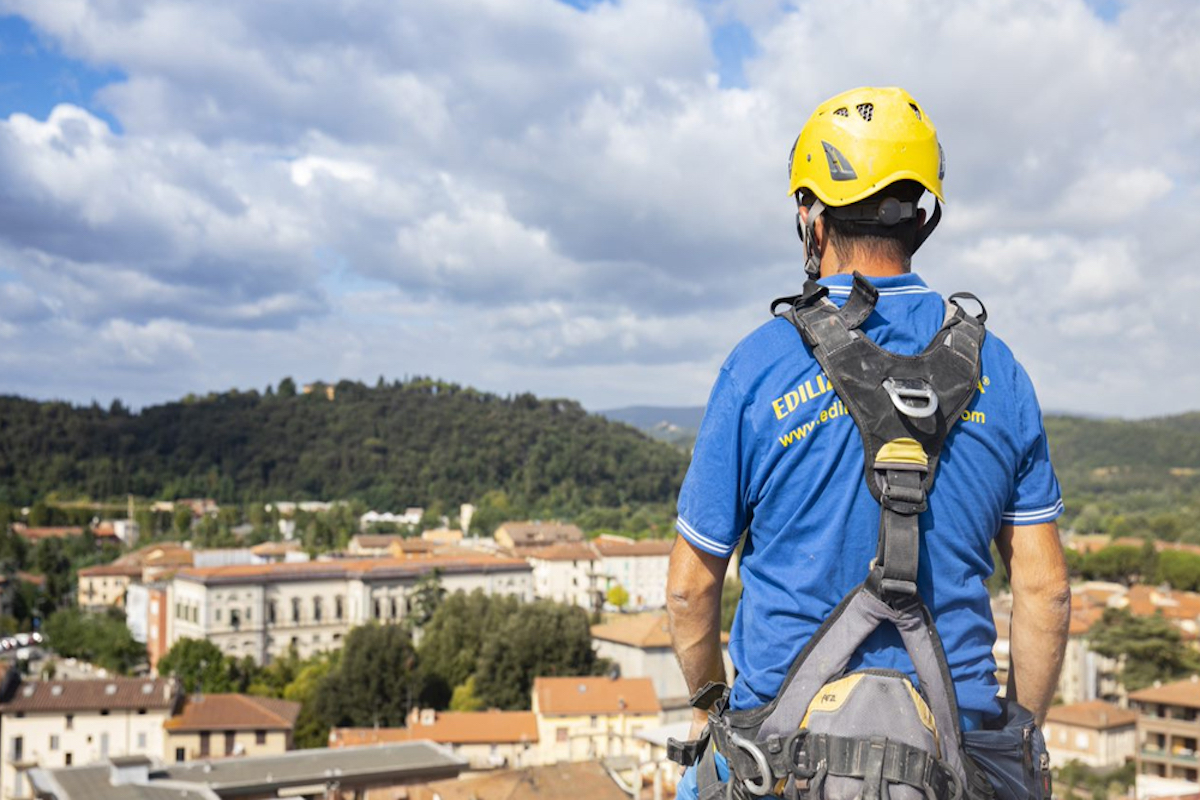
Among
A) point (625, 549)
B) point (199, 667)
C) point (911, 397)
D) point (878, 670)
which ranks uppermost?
point (911, 397)

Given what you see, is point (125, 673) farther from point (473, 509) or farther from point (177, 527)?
point (473, 509)

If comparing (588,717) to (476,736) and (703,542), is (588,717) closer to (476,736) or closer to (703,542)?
(476,736)

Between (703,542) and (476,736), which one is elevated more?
(703,542)

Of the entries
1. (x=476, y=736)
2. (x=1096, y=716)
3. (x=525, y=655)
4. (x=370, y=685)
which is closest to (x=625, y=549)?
(x=525, y=655)

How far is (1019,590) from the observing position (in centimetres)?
246

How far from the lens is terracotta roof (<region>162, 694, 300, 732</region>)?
127 ft

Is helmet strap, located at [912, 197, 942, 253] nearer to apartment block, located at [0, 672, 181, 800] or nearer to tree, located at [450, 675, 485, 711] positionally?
apartment block, located at [0, 672, 181, 800]

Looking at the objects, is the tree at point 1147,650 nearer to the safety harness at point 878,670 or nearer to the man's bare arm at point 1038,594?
the man's bare arm at point 1038,594

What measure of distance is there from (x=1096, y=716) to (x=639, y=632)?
744 inches

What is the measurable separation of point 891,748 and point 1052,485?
29.8 inches

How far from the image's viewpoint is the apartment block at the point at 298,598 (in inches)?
2457

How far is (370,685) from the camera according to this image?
43.8 meters

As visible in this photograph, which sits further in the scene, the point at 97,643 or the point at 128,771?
the point at 97,643

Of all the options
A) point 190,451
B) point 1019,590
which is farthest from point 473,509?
point 1019,590
